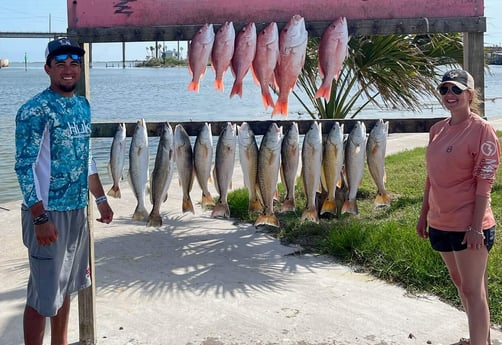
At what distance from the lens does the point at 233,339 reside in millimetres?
4316

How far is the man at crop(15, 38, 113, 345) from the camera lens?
3332 mm

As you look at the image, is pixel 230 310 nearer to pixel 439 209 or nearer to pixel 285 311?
pixel 285 311

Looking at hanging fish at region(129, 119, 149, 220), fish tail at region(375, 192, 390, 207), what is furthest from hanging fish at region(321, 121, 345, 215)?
hanging fish at region(129, 119, 149, 220)

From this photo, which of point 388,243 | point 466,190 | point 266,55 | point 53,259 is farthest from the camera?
point 388,243

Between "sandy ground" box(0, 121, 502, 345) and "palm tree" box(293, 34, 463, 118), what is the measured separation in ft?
8.05

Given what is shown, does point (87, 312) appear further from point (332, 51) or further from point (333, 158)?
point (332, 51)

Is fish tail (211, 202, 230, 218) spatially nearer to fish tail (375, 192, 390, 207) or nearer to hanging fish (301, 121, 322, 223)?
hanging fish (301, 121, 322, 223)

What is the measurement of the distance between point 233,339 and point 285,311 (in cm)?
65

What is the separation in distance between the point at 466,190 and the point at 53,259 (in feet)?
7.67

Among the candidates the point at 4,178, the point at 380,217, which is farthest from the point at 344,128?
the point at 4,178

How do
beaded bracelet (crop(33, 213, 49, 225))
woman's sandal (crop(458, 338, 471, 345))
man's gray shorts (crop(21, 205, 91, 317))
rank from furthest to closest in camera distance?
woman's sandal (crop(458, 338, 471, 345))
man's gray shorts (crop(21, 205, 91, 317))
beaded bracelet (crop(33, 213, 49, 225))

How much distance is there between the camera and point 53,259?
11.4 feet

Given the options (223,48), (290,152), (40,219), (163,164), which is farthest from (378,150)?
(40,219)

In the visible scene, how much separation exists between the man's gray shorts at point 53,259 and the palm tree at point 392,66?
4.77 meters
